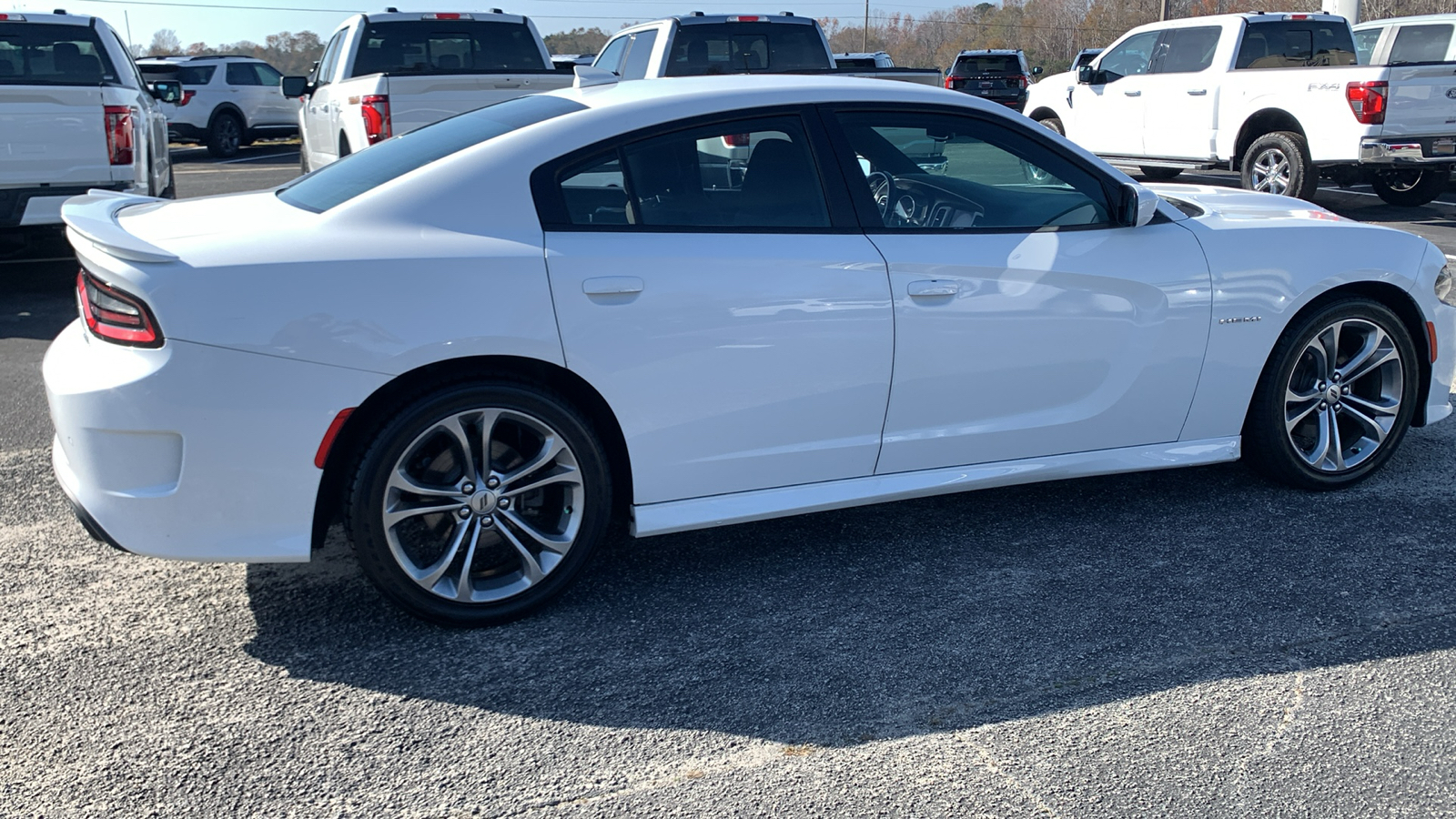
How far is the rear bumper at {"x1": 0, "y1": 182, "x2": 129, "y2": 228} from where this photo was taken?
7895 mm

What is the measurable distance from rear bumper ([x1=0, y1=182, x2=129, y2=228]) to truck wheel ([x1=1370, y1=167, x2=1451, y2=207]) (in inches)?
476

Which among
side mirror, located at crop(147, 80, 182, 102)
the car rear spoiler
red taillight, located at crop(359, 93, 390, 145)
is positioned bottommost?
the car rear spoiler

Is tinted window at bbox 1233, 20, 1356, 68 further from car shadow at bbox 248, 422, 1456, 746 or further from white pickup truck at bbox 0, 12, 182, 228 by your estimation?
white pickup truck at bbox 0, 12, 182, 228

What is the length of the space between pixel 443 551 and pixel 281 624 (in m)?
0.53

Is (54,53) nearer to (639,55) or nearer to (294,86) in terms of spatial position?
(294,86)

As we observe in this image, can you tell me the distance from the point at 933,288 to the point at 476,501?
154cm

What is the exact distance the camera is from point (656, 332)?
3.53 m

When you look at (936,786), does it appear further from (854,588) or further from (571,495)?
(571,495)

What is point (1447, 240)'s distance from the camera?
1063 cm

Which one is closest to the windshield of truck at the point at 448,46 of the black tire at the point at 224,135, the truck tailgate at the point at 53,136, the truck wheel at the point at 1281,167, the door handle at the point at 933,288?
the truck tailgate at the point at 53,136

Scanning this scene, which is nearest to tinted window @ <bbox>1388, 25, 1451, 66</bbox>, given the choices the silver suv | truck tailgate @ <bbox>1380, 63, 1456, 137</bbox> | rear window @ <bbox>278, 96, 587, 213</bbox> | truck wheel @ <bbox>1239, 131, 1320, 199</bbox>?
truck wheel @ <bbox>1239, 131, 1320, 199</bbox>

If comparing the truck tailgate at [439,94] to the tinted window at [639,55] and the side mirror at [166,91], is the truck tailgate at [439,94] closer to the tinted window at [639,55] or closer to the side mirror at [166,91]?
the side mirror at [166,91]

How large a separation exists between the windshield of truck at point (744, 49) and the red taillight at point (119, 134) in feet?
17.6

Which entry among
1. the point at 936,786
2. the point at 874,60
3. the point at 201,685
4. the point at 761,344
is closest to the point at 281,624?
the point at 201,685
